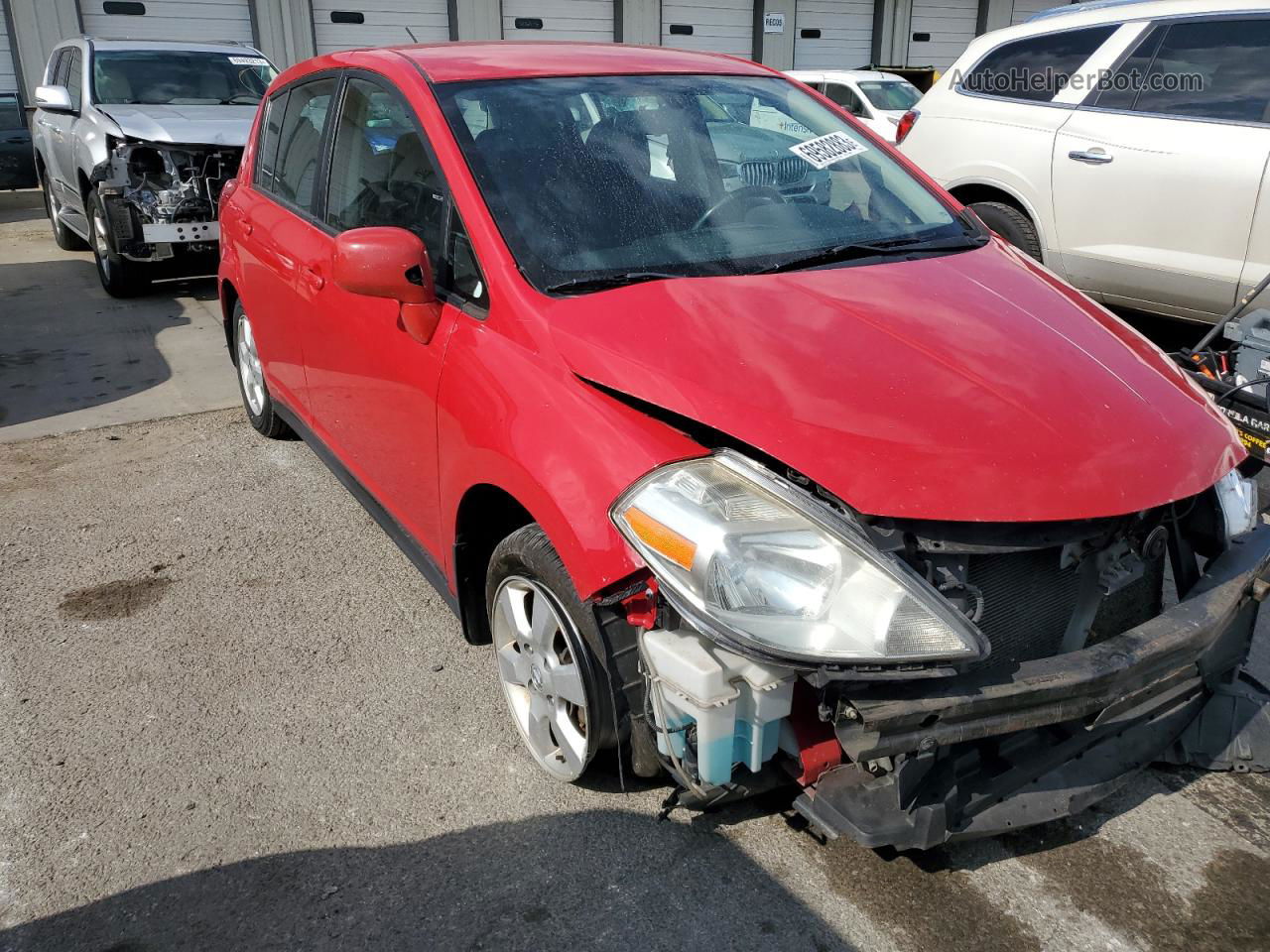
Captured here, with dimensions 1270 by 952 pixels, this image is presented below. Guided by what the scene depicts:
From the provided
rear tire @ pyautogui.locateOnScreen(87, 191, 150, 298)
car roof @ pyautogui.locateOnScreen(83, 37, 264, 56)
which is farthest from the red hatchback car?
car roof @ pyautogui.locateOnScreen(83, 37, 264, 56)

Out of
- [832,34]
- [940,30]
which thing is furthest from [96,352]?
[940,30]

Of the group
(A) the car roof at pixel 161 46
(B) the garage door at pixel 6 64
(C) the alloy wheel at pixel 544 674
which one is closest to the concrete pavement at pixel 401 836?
(C) the alloy wheel at pixel 544 674

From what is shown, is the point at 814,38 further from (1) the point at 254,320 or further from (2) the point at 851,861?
(2) the point at 851,861

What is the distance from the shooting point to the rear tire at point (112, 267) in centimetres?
816

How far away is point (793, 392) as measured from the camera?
7.24 ft

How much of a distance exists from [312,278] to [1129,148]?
4404 mm

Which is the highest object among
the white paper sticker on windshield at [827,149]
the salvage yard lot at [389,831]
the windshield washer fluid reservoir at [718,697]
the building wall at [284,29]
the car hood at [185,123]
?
the building wall at [284,29]

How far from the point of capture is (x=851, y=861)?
2.46 meters

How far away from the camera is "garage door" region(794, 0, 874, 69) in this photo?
22281mm

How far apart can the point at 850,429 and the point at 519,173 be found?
1.29m

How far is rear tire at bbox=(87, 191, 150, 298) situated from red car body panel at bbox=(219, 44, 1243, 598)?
5.93m

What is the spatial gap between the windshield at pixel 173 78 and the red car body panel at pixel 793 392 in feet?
21.6

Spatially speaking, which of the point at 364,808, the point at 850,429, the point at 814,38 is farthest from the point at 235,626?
the point at 814,38

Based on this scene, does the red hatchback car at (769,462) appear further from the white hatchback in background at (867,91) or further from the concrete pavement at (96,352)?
the white hatchback in background at (867,91)
